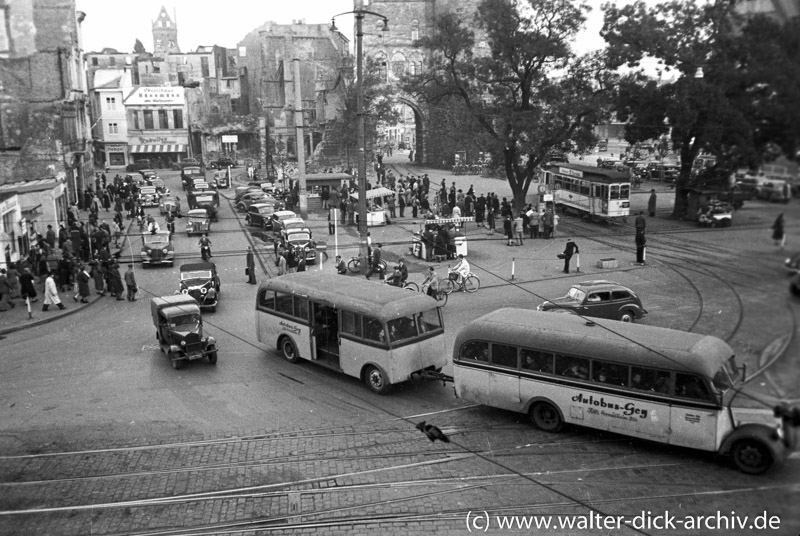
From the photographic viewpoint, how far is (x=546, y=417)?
11445mm

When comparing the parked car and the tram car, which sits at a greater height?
the parked car

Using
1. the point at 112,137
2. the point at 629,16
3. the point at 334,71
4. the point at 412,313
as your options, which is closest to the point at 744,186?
the point at 412,313

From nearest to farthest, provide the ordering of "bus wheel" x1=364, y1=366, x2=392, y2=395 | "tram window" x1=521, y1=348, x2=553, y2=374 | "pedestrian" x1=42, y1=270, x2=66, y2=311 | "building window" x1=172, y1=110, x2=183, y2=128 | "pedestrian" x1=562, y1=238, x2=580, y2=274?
1. "tram window" x1=521, y1=348, x2=553, y2=374
2. "bus wheel" x1=364, y1=366, x2=392, y2=395
3. "pedestrian" x1=42, y1=270, x2=66, y2=311
4. "pedestrian" x1=562, y1=238, x2=580, y2=274
5. "building window" x1=172, y1=110, x2=183, y2=128

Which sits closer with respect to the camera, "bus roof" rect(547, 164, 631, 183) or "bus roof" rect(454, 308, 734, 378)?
"bus roof" rect(454, 308, 734, 378)

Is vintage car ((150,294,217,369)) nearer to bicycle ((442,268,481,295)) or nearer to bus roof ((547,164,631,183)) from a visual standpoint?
bicycle ((442,268,481,295))

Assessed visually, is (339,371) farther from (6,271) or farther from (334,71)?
(334,71)

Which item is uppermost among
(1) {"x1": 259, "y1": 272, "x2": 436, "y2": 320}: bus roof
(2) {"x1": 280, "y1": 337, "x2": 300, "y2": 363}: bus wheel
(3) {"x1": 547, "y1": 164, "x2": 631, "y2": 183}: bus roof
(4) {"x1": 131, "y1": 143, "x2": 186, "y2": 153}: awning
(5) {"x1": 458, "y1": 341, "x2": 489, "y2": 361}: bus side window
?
(4) {"x1": 131, "y1": 143, "x2": 186, "y2": 153}: awning

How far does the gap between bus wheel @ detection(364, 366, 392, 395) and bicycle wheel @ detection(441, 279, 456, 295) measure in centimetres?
741

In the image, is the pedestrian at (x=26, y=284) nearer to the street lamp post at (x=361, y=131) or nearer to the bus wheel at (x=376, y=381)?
the street lamp post at (x=361, y=131)

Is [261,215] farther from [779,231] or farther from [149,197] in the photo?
[779,231]

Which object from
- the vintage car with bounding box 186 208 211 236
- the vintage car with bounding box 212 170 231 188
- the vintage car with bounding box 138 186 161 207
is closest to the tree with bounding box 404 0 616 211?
the vintage car with bounding box 186 208 211 236

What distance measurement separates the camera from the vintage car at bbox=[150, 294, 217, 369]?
1538 cm

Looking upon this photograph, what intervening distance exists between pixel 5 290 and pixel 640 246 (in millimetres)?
21605

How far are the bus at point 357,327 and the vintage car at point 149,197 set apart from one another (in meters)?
34.3
